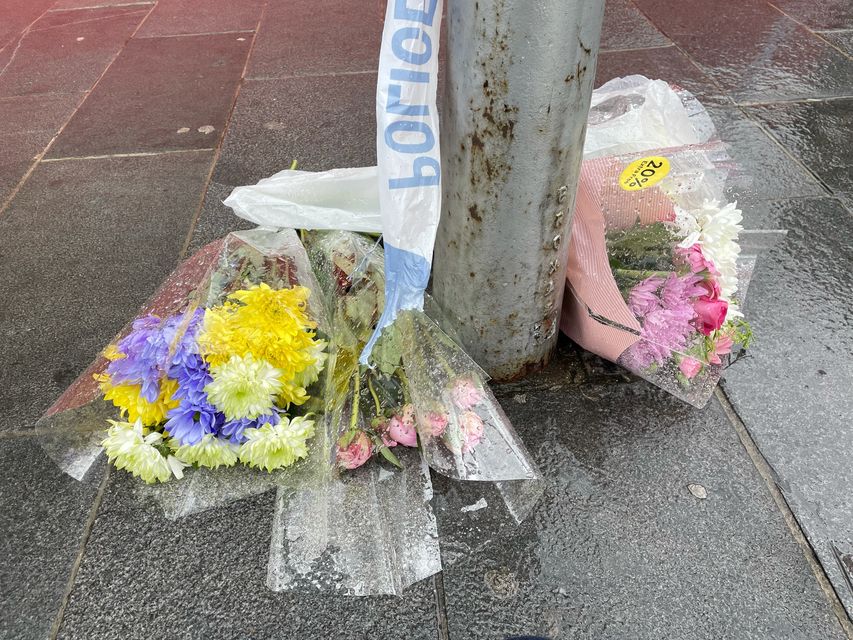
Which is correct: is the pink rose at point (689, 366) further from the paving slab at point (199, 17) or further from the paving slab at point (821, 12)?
the paving slab at point (199, 17)

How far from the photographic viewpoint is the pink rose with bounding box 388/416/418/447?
198 centimetres

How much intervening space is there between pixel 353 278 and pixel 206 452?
28.3 inches

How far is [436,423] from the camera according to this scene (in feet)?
6.33

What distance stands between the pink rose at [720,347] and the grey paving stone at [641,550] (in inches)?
7.1

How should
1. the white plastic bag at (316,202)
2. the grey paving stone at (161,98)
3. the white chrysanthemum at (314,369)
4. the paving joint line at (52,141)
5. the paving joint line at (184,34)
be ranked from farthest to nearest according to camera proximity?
the paving joint line at (184,34) < the grey paving stone at (161,98) < the paving joint line at (52,141) < the white plastic bag at (316,202) < the white chrysanthemum at (314,369)

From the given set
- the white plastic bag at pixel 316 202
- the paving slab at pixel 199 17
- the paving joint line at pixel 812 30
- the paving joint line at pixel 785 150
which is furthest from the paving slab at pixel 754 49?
the paving slab at pixel 199 17

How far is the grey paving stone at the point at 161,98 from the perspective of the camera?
13.0 feet

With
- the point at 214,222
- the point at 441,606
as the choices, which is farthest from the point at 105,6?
the point at 441,606

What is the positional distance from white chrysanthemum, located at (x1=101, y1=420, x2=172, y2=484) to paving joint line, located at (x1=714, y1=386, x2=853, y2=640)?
1814 millimetres

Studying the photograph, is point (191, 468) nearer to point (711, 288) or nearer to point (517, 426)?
point (517, 426)

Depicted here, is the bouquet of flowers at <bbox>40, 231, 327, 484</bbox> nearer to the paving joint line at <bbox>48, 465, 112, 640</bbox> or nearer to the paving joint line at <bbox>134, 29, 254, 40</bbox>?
the paving joint line at <bbox>48, 465, 112, 640</bbox>

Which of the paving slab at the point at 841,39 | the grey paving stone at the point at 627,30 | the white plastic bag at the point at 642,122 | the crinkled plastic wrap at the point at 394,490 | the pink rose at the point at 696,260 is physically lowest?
the paving slab at the point at 841,39

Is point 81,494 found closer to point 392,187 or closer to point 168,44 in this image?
point 392,187

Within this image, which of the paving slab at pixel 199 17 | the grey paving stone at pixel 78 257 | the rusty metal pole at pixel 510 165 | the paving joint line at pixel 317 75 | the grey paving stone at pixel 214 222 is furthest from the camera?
the paving slab at pixel 199 17
